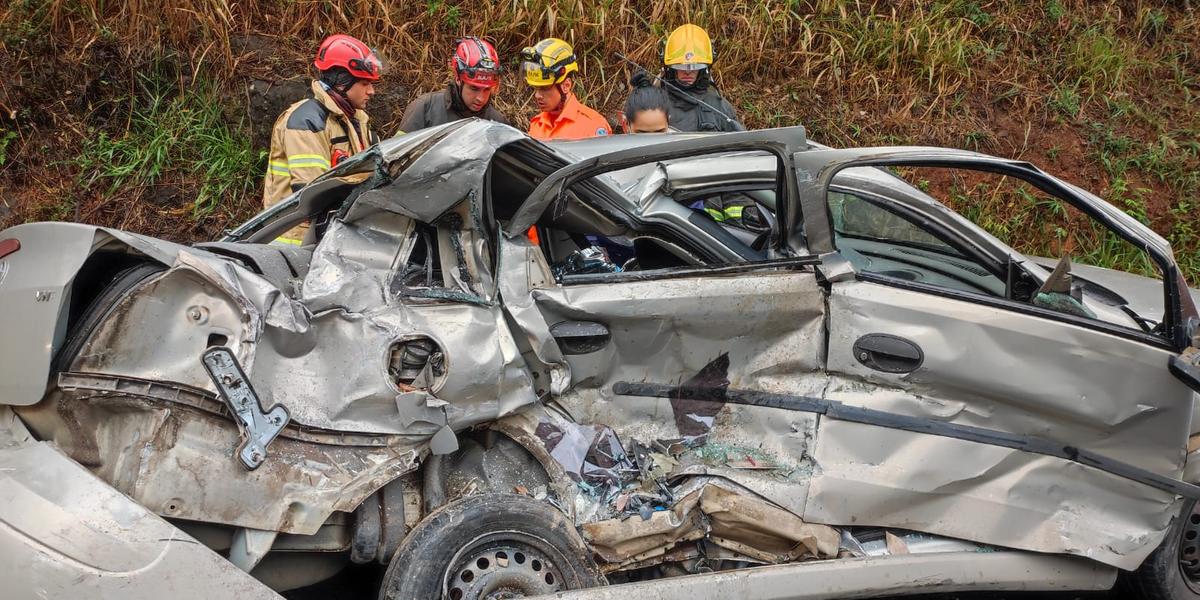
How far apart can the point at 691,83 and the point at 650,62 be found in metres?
2.58

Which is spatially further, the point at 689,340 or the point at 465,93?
the point at 465,93

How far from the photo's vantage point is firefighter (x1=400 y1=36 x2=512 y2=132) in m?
5.72

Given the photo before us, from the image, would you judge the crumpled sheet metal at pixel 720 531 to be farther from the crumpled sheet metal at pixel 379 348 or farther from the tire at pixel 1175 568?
the tire at pixel 1175 568

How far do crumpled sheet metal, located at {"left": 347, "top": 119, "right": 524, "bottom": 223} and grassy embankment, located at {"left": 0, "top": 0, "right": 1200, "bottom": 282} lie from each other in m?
4.50

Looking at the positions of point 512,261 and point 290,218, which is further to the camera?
point 290,218

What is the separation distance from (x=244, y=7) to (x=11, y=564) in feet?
21.5

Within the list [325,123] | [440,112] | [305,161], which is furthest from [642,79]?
[305,161]

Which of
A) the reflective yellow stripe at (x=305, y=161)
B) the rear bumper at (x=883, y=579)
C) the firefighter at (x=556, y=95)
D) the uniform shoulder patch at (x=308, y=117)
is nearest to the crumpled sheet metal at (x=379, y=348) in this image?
the rear bumper at (x=883, y=579)

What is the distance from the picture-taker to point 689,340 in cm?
335

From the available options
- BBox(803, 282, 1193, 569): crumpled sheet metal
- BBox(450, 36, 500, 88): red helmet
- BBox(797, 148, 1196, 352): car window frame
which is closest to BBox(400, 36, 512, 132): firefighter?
BBox(450, 36, 500, 88): red helmet

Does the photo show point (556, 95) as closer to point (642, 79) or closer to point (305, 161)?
point (642, 79)

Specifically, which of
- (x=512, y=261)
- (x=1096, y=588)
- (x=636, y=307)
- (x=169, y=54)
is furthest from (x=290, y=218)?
(x=169, y=54)

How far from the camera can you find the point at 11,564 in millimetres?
2359

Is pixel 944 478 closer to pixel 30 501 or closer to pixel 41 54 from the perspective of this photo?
pixel 30 501
